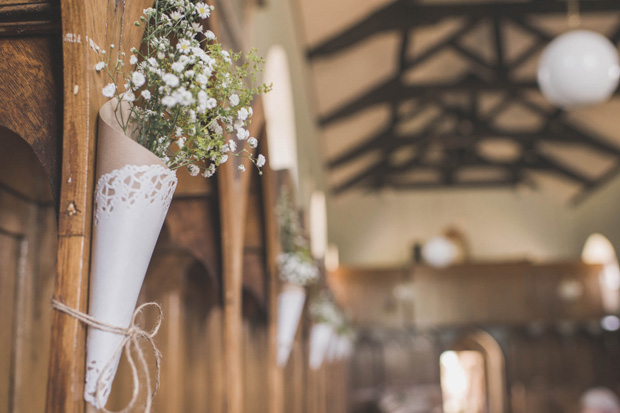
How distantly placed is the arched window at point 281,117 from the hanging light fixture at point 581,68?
242cm

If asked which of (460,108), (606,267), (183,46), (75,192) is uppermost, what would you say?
(460,108)

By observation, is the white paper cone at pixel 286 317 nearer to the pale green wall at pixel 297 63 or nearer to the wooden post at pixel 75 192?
the pale green wall at pixel 297 63

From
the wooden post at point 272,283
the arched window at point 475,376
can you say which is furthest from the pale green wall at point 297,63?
the arched window at point 475,376

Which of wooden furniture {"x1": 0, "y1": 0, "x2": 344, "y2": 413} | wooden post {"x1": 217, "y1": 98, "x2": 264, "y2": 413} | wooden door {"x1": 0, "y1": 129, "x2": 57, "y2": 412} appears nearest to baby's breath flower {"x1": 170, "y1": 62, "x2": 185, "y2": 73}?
wooden furniture {"x1": 0, "y1": 0, "x2": 344, "y2": 413}

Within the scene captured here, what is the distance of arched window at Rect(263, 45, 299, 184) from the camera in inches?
243

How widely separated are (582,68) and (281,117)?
298 centimetres

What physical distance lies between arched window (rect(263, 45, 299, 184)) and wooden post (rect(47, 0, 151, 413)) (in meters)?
4.53

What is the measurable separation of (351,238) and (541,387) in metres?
5.48

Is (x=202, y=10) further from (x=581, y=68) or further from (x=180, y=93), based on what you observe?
(x=581, y=68)

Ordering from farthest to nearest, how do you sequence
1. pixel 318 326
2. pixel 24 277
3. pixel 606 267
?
pixel 606 267
pixel 318 326
pixel 24 277

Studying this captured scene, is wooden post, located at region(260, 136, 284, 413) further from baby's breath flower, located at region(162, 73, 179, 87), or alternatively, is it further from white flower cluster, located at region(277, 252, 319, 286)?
baby's breath flower, located at region(162, 73, 179, 87)

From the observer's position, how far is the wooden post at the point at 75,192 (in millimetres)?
1296

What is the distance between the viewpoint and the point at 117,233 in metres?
1.34

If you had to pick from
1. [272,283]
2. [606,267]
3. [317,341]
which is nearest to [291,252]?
[272,283]
